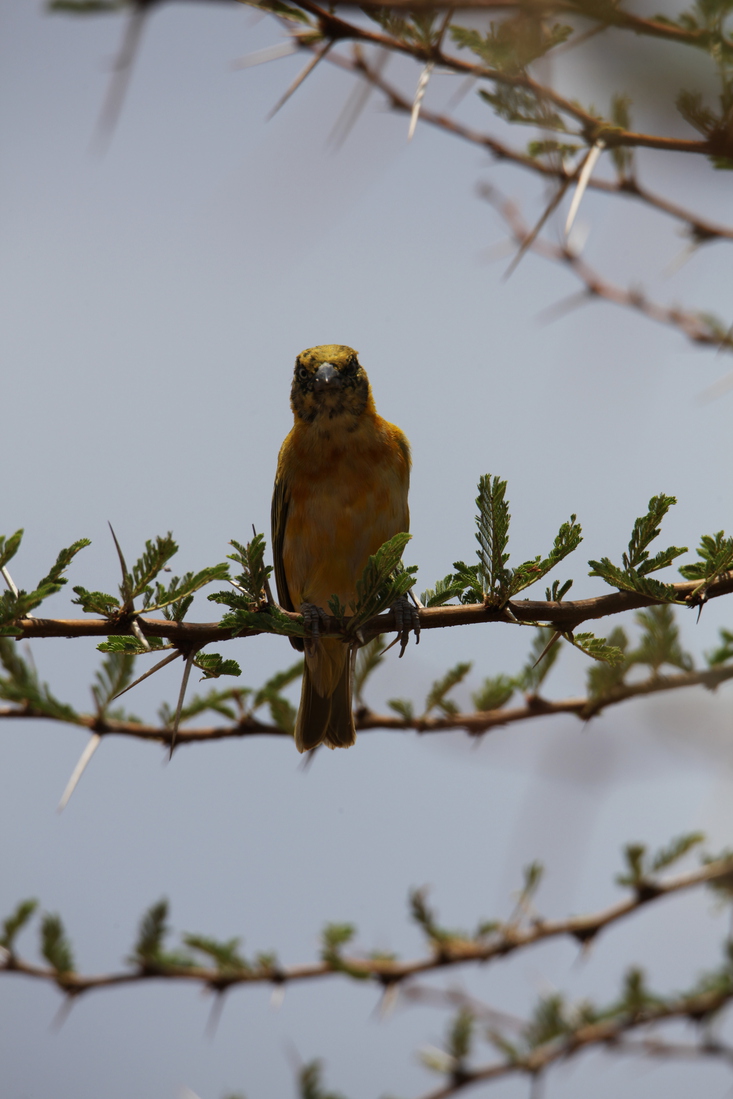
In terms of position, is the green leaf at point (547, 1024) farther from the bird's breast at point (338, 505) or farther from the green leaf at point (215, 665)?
the bird's breast at point (338, 505)

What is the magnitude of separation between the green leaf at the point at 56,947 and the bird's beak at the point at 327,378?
3.35 meters

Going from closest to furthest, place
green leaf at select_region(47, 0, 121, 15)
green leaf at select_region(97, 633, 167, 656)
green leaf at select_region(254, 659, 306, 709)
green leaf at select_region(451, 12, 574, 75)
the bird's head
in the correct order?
green leaf at select_region(451, 12, 574, 75) < green leaf at select_region(47, 0, 121, 15) < green leaf at select_region(97, 633, 167, 656) < green leaf at select_region(254, 659, 306, 709) < the bird's head

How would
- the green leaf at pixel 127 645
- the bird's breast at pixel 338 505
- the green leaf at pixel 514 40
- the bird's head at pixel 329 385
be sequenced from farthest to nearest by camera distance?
the bird's head at pixel 329 385 < the bird's breast at pixel 338 505 < the green leaf at pixel 127 645 < the green leaf at pixel 514 40

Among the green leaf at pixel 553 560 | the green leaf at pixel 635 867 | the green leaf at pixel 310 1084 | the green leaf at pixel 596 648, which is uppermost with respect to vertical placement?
the green leaf at pixel 553 560

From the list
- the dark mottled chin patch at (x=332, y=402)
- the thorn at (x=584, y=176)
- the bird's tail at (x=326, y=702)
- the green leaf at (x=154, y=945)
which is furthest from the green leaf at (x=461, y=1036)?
the dark mottled chin patch at (x=332, y=402)

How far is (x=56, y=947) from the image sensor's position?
3404mm

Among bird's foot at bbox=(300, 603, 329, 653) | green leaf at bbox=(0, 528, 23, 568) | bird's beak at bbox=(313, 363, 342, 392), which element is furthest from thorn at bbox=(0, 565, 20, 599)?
bird's beak at bbox=(313, 363, 342, 392)

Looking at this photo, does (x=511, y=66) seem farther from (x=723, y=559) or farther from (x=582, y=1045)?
(x=582, y=1045)

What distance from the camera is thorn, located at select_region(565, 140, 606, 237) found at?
245 cm

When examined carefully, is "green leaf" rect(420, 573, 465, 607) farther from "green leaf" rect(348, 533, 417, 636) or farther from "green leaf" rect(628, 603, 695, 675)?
"green leaf" rect(628, 603, 695, 675)

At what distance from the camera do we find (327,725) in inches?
213

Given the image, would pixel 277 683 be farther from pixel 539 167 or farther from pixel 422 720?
pixel 539 167

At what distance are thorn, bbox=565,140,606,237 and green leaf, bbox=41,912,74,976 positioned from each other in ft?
10.4

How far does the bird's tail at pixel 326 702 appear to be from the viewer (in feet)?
17.7
